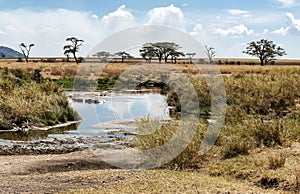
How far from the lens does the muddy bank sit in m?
15.3

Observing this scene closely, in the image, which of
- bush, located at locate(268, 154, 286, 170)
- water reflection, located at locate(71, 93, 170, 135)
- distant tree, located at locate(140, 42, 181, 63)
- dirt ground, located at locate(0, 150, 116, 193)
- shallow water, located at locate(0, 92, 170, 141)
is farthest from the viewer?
distant tree, located at locate(140, 42, 181, 63)

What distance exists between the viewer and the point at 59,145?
16.7m

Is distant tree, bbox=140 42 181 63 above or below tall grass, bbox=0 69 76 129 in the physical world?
above

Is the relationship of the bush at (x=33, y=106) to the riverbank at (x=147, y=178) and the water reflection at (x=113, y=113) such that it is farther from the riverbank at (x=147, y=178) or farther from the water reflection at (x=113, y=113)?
the riverbank at (x=147, y=178)

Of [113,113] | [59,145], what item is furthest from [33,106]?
[113,113]

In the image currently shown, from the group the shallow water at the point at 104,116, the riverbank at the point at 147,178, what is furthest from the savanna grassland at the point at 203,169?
the shallow water at the point at 104,116

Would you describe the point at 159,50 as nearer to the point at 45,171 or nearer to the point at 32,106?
the point at 32,106

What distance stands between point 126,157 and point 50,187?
156 inches

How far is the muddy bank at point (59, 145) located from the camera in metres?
15.3

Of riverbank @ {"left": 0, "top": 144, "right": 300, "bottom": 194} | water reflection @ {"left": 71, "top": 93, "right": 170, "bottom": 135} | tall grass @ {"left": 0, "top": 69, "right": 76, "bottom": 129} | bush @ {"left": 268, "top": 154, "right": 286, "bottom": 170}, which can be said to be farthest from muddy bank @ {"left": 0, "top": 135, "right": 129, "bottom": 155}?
bush @ {"left": 268, "top": 154, "right": 286, "bottom": 170}

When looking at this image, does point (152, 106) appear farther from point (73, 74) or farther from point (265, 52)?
point (265, 52)

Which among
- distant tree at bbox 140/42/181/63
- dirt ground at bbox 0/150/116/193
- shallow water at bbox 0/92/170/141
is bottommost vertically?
shallow water at bbox 0/92/170/141

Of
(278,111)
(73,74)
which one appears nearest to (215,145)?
(278,111)

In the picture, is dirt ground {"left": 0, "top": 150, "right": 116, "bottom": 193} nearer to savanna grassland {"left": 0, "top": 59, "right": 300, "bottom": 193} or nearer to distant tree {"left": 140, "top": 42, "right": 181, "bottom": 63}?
savanna grassland {"left": 0, "top": 59, "right": 300, "bottom": 193}
